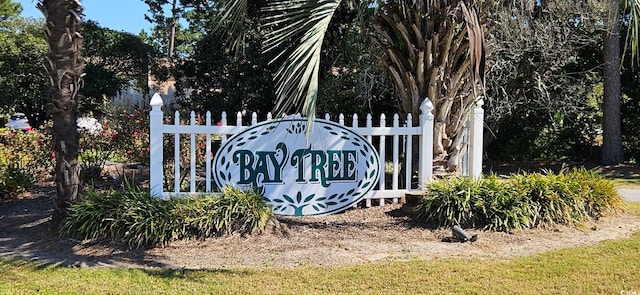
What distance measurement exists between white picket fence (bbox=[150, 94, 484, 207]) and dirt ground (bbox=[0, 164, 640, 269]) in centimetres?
73

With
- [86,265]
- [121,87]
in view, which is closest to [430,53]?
[86,265]

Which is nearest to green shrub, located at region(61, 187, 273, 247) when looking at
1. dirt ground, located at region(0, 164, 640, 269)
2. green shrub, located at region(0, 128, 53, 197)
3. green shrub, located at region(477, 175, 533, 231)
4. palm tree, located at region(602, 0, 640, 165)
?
dirt ground, located at region(0, 164, 640, 269)

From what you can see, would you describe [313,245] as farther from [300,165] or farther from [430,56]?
[430,56]

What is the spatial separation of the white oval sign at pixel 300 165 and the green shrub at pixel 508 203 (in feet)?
3.24

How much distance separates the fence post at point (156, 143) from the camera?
617 centimetres

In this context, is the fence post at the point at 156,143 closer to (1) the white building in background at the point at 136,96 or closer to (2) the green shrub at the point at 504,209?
(2) the green shrub at the point at 504,209

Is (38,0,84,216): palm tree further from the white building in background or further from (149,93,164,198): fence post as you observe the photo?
the white building in background

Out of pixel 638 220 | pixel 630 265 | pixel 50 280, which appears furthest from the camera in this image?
pixel 638 220

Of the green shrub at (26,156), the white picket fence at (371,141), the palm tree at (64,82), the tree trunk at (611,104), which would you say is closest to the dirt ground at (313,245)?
the palm tree at (64,82)

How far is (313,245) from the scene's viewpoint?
548 centimetres

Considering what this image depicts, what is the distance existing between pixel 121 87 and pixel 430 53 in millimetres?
14280

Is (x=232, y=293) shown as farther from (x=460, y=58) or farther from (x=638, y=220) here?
(x=638, y=220)

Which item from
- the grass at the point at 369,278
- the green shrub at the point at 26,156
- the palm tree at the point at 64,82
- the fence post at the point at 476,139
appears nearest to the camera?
the grass at the point at 369,278

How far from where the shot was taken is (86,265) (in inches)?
189
